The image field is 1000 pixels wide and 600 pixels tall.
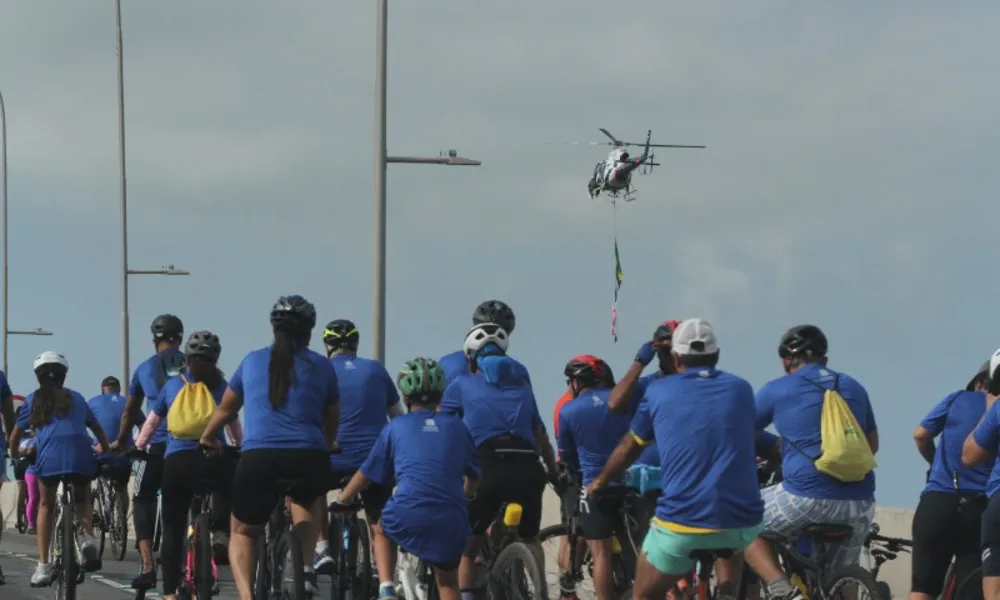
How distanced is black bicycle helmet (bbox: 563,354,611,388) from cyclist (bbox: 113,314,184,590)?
281 centimetres

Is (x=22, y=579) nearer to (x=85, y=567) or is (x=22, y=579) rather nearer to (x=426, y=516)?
(x=85, y=567)

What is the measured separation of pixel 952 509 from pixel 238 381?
414 centimetres

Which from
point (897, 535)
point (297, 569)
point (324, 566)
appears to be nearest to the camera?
point (297, 569)

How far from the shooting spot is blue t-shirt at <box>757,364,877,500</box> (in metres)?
10.5

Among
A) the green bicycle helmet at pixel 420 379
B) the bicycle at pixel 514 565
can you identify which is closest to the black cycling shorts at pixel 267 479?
the green bicycle helmet at pixel 420 379

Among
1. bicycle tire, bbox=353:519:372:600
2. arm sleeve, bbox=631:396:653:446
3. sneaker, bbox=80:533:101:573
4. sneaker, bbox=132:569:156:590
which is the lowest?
sneaker, bbox=132:569:156:590

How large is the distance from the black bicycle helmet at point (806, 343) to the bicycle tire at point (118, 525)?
11.9 meters

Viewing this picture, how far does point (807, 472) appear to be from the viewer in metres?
10.5

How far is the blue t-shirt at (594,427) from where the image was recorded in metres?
12.1

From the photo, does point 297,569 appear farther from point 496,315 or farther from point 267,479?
point 496,315

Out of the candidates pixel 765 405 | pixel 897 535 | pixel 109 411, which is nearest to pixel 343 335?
pixel 765 405

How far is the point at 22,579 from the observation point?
18.5m

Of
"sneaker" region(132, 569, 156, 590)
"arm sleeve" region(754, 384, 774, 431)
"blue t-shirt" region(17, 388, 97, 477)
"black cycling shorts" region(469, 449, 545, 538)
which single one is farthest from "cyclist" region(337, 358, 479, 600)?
"blue t-shirt" region(17, 388, 97, 477)

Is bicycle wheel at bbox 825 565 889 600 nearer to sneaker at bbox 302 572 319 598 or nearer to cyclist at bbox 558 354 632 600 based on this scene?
cyclist at bbox 558 354 632 600
